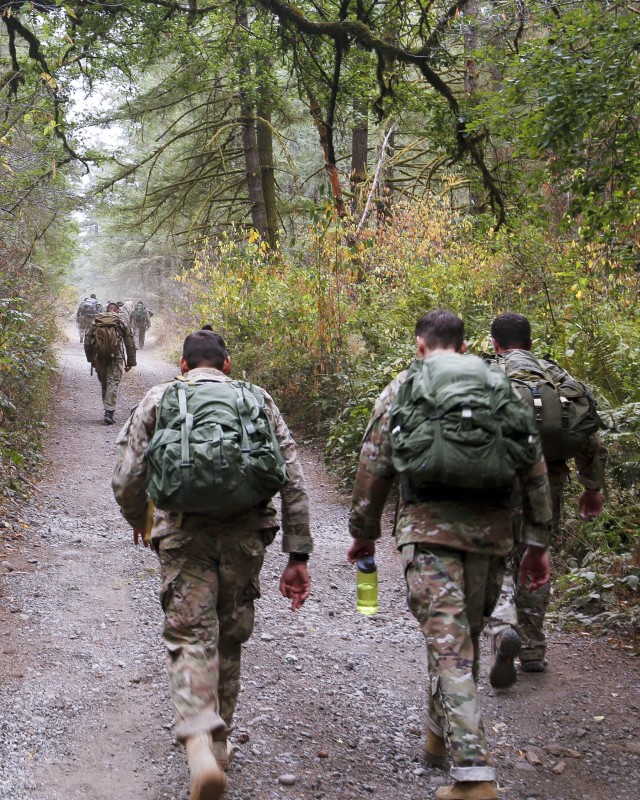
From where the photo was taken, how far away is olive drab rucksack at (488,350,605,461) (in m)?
4.59

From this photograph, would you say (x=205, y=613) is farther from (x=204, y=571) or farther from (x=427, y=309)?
(x=427, y=309)

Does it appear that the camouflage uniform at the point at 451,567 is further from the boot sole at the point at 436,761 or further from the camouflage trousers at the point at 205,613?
the camouflage trousers at the point at 205,613

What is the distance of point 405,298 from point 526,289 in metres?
1.72

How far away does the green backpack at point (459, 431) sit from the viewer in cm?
318

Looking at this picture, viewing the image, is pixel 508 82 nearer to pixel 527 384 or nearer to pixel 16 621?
pixel 527 384

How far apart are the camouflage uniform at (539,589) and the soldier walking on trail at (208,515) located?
152cm

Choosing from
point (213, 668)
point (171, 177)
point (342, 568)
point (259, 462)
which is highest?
point (171, 177)

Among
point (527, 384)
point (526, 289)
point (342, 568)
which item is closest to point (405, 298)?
point (526, 289)

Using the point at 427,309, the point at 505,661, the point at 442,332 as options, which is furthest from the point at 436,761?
the point at 427,309

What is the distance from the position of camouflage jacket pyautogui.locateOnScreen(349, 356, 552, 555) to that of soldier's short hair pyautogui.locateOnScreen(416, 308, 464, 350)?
8.2 inches

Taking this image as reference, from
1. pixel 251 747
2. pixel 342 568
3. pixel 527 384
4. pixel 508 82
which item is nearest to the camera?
pixel 251 747

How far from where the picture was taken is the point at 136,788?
3.68 metres

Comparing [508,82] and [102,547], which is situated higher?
[508,82]

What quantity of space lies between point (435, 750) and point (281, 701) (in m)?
1.20
